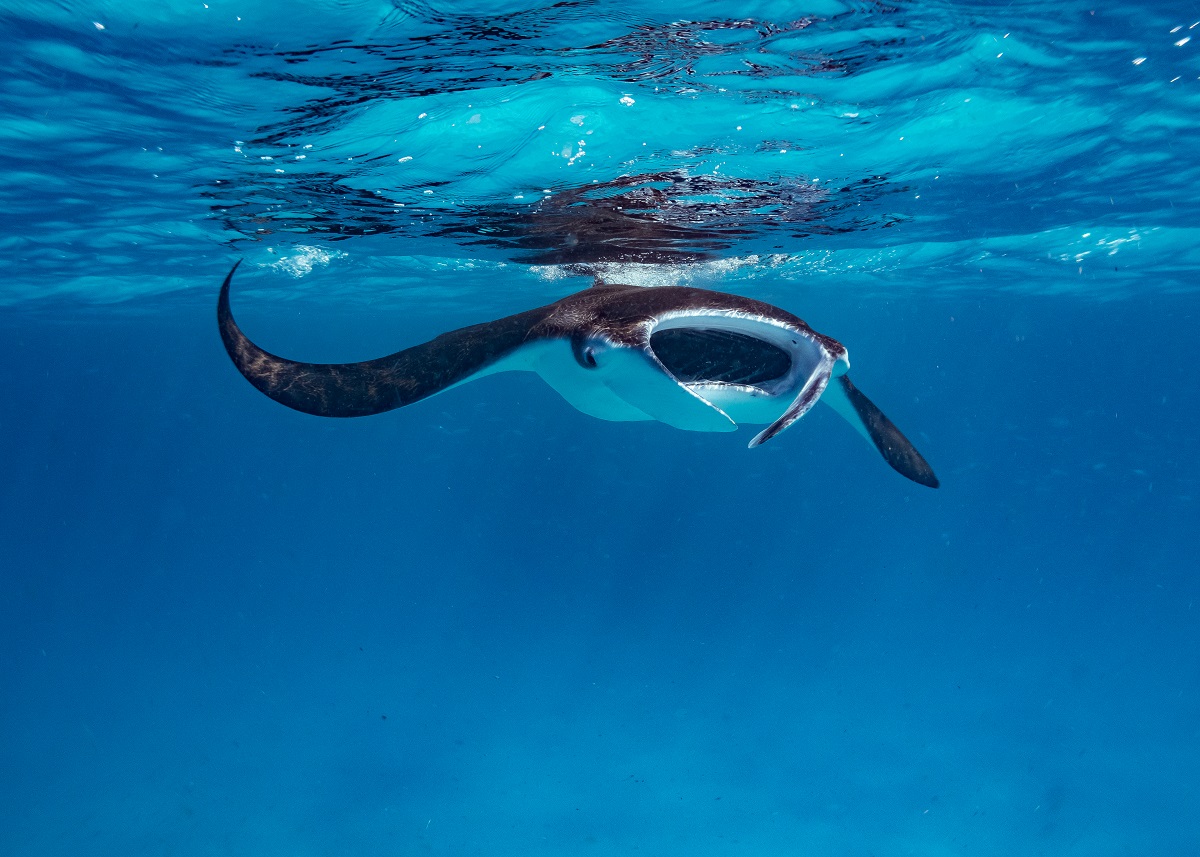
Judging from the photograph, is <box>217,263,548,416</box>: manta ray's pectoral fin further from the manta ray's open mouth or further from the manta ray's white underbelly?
the manta ray's open mouth

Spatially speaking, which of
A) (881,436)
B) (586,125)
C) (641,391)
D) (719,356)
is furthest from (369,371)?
(586,125)

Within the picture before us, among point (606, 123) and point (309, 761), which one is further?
point (309, 761)

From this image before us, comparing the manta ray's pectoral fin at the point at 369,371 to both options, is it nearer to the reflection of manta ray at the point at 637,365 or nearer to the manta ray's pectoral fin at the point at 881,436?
the reflection of manta ray at the point at 637,365

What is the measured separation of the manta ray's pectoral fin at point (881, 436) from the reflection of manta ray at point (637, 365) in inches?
0.5

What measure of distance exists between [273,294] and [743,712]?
877 inches

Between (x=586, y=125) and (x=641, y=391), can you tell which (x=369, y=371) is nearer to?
(x=641, y=391)

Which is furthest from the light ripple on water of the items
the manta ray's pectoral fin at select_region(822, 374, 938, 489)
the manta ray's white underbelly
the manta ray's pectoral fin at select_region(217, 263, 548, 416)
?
the manta ray's pectoral fin at select_region(822, 374, 938, 489)

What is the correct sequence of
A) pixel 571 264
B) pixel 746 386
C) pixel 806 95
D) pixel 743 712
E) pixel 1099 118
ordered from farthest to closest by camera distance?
1. pixel 743 712
2. pixel 571 264
3. pixel 1099 118
4. pixel 806 95
5. pixel 746 386

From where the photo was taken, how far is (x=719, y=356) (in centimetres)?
575

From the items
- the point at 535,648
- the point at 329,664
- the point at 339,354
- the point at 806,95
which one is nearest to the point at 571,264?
the point at 806,95

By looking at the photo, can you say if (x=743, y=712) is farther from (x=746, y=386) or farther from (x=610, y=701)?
(x=746, y=386)

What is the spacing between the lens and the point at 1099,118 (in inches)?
359

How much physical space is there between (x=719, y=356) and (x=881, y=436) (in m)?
1.62

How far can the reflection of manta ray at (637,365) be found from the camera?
156 inches
